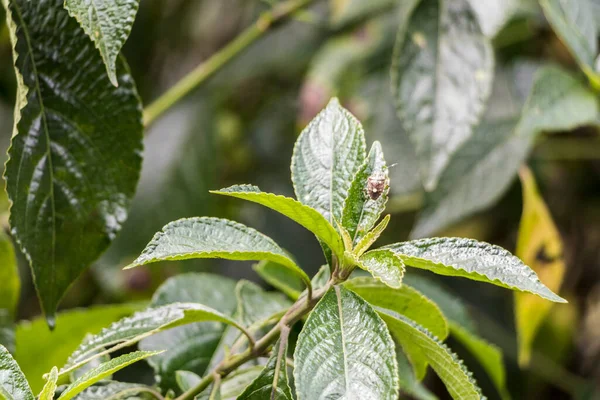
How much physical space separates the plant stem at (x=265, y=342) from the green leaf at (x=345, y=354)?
28 millimetres

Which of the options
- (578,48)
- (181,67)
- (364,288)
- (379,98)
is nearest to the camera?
(364,288)

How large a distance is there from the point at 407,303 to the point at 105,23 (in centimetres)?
29

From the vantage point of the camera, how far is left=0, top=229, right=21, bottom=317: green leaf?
1.95 ft

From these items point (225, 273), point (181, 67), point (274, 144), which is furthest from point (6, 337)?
point (181, 67)

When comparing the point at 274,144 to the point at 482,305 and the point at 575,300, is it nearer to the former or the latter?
the point at 482,305

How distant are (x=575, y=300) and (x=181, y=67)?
3.81ft

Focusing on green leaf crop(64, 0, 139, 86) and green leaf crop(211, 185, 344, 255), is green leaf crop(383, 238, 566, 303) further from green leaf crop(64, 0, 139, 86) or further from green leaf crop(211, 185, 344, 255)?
green leaf crop(64, 0, 139, 86)

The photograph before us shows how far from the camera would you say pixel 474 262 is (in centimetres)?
39

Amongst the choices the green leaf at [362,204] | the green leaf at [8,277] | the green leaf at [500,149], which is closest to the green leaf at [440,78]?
the green leaf at [500,149]

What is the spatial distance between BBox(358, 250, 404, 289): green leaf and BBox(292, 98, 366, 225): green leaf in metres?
0.06

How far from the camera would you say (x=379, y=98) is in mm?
1178

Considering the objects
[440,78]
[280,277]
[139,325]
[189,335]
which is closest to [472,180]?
[440,78]

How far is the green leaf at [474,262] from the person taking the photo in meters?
0.37

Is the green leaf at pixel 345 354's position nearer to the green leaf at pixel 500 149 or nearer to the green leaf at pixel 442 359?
the green leaf at pixel 442 359
